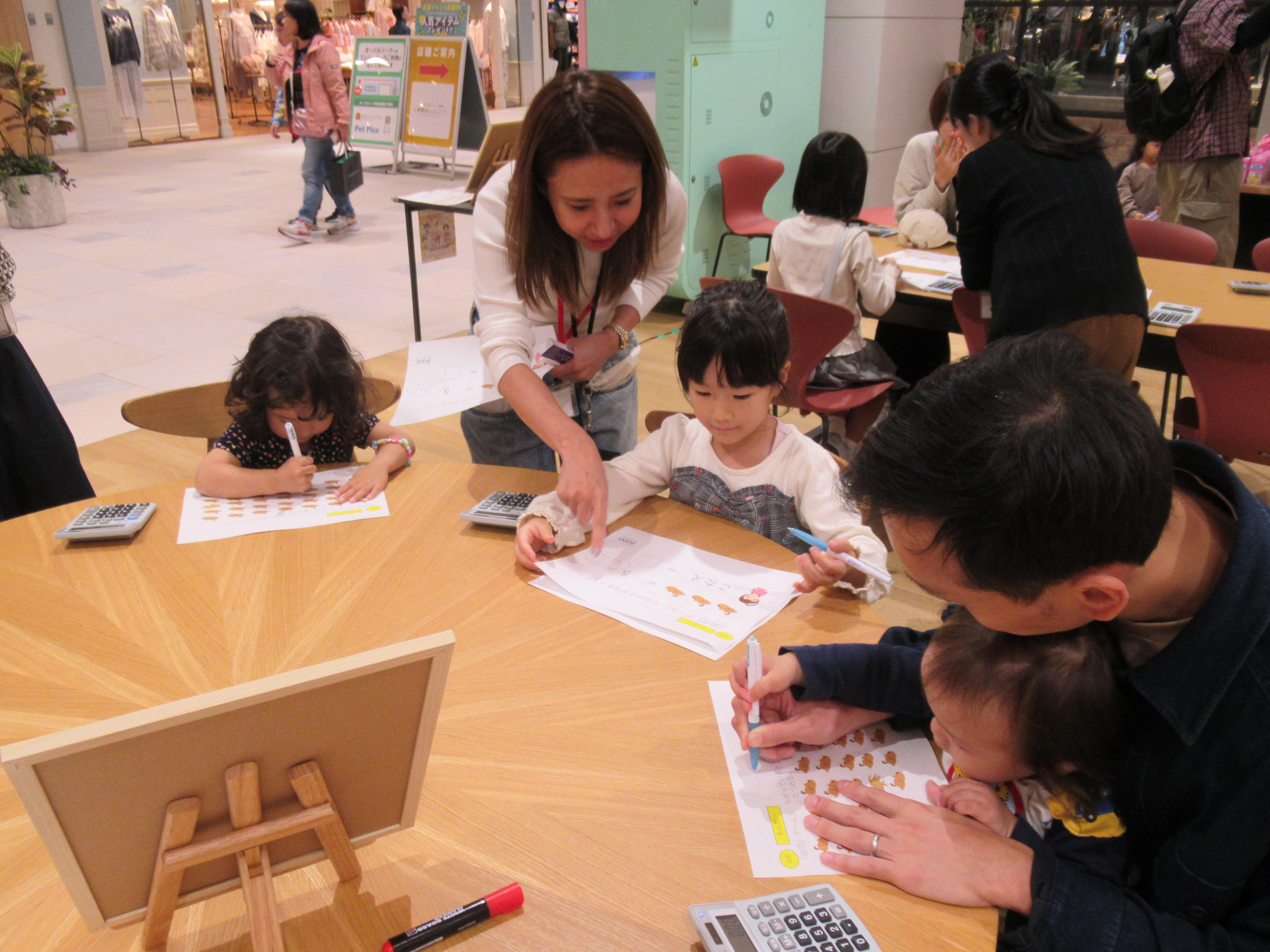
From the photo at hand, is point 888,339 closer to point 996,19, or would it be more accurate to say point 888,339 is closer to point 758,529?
point 758,529

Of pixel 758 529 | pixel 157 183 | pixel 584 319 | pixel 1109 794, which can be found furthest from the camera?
pixel 157 183

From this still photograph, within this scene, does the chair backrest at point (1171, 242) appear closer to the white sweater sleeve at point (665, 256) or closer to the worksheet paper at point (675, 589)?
the white sweater sleeve at point (665, 256)

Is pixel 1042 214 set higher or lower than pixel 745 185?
higher

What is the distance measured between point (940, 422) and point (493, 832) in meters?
0.61

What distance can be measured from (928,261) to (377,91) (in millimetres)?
5594

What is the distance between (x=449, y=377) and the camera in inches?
76.5

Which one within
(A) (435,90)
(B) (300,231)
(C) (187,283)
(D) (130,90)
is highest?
(D) (130,90)

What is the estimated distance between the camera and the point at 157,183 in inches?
365

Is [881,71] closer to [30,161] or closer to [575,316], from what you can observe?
[575,316]

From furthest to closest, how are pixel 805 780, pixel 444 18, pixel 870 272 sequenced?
pixel 444 18 → pixel 870 272 → pixel 805 780

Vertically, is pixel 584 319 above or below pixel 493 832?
above

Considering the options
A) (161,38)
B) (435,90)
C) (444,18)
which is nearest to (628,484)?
(435,90)

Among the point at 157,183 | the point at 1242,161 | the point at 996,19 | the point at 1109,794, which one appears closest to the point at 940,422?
the point at 1109,794

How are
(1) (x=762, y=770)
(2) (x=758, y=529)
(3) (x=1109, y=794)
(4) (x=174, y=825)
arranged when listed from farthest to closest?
(2) (x=758, y=529)
(1) (x=762, y=770)
(3) (x=1109, y=794)
(4) (x=174, y=825)
